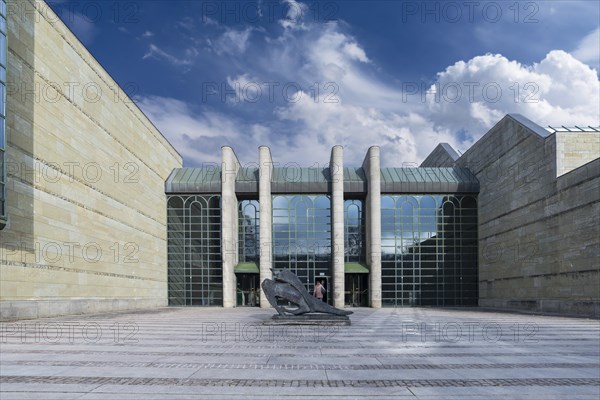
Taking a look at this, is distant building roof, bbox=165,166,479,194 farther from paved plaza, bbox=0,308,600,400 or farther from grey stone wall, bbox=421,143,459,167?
paved plaza, bbox=0,308,600,400

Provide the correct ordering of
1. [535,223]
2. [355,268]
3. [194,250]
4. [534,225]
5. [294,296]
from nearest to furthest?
[294,296] → [535,223] → [534,225] → [355,268] → [194,250]

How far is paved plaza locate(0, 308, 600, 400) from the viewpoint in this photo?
22.7 ft

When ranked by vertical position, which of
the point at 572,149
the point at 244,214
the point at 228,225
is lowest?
the point at 228,225

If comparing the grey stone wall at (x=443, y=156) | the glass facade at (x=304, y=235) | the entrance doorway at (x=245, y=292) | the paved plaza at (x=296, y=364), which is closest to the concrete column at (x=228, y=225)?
the entrance doorway at (x=245, y=292)

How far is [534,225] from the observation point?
27.6m

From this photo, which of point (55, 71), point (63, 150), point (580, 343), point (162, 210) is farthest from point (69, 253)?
point (580, 343)

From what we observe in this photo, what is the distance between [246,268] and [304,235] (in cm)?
541

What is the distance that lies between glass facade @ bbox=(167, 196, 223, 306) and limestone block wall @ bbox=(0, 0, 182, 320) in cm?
316

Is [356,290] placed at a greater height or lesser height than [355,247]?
lesser

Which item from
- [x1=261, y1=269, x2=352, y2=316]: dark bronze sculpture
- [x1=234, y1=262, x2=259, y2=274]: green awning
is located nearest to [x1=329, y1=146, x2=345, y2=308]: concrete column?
[x1=234, y1=262, x2=259, y2=274]: green awning

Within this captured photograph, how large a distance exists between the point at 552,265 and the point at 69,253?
2596cm

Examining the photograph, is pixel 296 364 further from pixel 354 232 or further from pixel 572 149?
pixel 354 232

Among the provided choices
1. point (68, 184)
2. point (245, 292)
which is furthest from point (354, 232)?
point (68, 184)

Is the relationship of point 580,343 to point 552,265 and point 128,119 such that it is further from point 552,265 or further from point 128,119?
point 128,119
